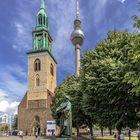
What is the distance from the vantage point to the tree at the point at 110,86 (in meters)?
27.0

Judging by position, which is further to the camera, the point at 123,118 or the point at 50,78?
the point at 50,78

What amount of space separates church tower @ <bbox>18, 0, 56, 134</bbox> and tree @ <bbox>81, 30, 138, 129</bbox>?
51.7m

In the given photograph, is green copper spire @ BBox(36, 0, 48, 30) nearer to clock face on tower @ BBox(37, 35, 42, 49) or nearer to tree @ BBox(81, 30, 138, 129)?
clock face on tower @ BBox(37, 35, 42, 49)

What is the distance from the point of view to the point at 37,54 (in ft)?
298

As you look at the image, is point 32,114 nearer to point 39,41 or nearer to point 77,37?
point 39,41

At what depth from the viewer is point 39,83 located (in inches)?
3467

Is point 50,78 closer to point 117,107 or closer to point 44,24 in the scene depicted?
point 44,24

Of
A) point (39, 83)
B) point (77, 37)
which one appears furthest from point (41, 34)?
point (77, 37)

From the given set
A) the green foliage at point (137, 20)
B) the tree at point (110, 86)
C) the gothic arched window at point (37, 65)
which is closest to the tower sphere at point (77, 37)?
the gothic arched window at point (37, 65)

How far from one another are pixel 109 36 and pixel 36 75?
55774 mm

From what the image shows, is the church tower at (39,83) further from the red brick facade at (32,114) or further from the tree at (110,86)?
the tree at (110,86)

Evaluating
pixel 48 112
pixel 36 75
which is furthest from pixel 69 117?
pixel 36 75

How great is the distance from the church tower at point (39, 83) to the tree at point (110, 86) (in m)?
51.7

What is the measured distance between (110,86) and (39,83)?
202ft
